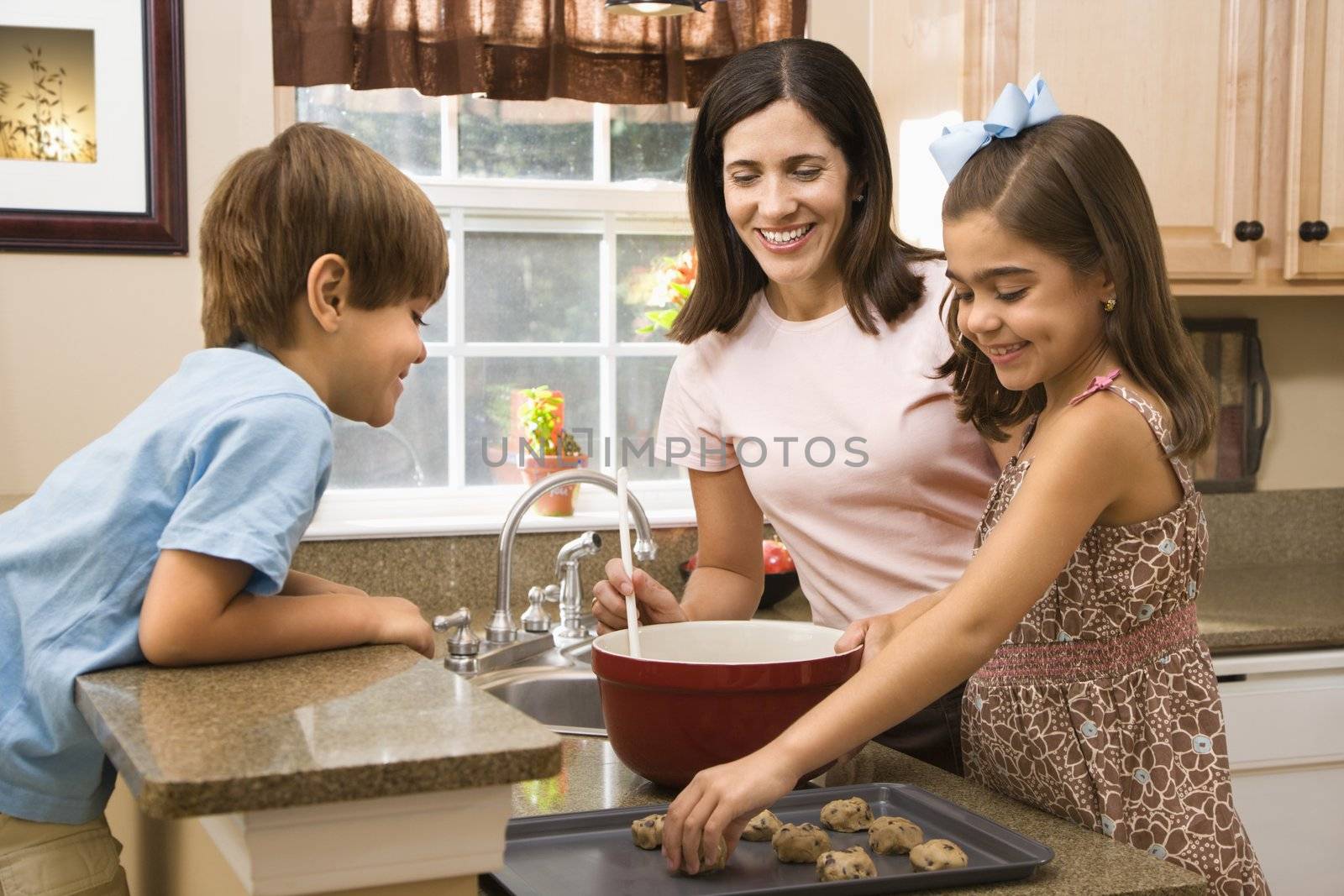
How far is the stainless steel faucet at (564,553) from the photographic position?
2.17 meters

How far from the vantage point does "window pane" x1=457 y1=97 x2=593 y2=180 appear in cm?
280

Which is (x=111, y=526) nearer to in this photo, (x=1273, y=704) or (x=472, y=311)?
(x=472, y=311)

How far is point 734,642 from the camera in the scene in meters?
1.39

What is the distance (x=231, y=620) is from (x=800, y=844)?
1.47 ft

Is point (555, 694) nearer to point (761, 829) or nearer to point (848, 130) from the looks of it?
point (848, 130)

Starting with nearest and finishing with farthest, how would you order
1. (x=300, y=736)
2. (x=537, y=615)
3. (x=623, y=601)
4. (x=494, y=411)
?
1. (x=300, y=736)
2. (x=623, y=601)
3. (x=537, y=615)
4. (x=494, y=411)

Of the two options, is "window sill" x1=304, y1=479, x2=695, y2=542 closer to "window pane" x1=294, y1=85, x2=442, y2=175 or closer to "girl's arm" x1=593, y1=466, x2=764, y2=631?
"window pane" x1=294, y1=85, x2=442, y2=175

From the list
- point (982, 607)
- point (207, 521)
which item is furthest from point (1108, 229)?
point (207, 521)

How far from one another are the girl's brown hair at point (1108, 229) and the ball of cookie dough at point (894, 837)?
46 cm

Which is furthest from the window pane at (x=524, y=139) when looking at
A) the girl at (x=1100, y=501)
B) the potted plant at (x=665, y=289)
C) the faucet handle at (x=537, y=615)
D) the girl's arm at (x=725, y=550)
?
the girl at (x=1100, y=501)

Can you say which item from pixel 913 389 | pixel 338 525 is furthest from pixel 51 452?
pixel 913 389

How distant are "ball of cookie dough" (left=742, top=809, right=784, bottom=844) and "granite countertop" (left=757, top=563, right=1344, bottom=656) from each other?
1.41 m

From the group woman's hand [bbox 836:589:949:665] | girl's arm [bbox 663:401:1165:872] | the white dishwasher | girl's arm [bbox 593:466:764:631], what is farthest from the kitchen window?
girl's arm [bbox 663:401:1165:872]

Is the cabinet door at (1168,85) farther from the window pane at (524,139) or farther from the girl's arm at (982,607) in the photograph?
the girl's arm at (982,607)
